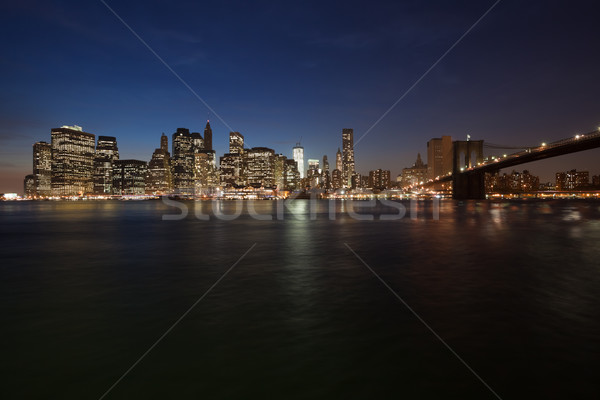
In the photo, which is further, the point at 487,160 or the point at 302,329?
the point at 487,160

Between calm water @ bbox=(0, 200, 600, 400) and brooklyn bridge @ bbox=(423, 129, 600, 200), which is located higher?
brooklyn bridge @ bbox=(423, 129, 600, 200)

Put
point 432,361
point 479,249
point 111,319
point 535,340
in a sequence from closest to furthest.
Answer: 1. point 432,361
2. point 535,340
3. point 111,319
4. point 479,249

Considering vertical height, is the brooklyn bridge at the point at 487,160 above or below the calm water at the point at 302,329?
above

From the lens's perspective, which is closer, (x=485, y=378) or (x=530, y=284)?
(x=485, y=378)

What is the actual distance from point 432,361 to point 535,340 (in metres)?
3.03

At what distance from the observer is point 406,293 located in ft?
45.1

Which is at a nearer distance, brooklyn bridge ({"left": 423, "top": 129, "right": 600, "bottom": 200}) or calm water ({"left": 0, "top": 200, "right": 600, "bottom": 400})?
calm water ({"left": 0, "top": 200, "right": 600, "bottom": 400})

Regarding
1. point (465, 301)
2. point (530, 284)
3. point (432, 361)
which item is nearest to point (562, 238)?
point (530, 284)

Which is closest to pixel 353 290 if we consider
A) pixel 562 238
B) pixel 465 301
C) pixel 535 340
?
pixel 465 301

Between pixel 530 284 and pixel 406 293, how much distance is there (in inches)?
209

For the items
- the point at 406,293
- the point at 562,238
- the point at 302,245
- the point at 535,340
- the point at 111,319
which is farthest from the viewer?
the point at 562,238

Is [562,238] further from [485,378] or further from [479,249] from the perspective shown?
[485,378]

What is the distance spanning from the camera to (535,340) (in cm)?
905

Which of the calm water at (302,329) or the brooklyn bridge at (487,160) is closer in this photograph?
the calm water at (302,329)
